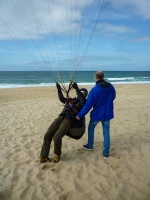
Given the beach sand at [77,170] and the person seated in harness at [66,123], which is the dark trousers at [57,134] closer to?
the person seated in harness at [66,123]

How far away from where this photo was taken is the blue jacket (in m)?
4.84

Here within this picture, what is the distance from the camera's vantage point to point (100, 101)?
4.93 metres

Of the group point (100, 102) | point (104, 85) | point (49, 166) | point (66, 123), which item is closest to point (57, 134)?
point (66, 123)

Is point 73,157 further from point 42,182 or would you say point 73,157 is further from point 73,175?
point 42,182

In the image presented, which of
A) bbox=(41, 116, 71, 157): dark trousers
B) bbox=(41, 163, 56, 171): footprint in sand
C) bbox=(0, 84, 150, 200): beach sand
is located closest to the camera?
bbox=(0, 84, 150, 200): beach sand

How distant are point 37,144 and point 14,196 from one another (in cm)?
244

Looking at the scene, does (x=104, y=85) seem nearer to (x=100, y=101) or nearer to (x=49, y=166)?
(x=100, y=101)

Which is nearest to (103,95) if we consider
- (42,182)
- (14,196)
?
(42,182)

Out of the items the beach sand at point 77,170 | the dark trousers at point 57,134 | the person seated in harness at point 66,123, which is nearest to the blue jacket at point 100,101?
the person seated in harness at point 66,123

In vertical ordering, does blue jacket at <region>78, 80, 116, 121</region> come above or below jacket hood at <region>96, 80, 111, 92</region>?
below

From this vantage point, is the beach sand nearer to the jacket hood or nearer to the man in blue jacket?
the man in blue jacket

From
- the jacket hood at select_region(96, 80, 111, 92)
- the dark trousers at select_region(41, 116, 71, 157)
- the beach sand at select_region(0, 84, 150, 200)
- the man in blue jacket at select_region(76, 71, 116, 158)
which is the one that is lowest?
the beach sand at select_region(0, 84, 150, 200)

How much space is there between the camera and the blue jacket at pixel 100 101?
484 centimetres

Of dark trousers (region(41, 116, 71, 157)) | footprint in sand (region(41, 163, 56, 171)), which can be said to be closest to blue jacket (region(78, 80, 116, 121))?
dark trousers (region(41, 116, 71, 157))
